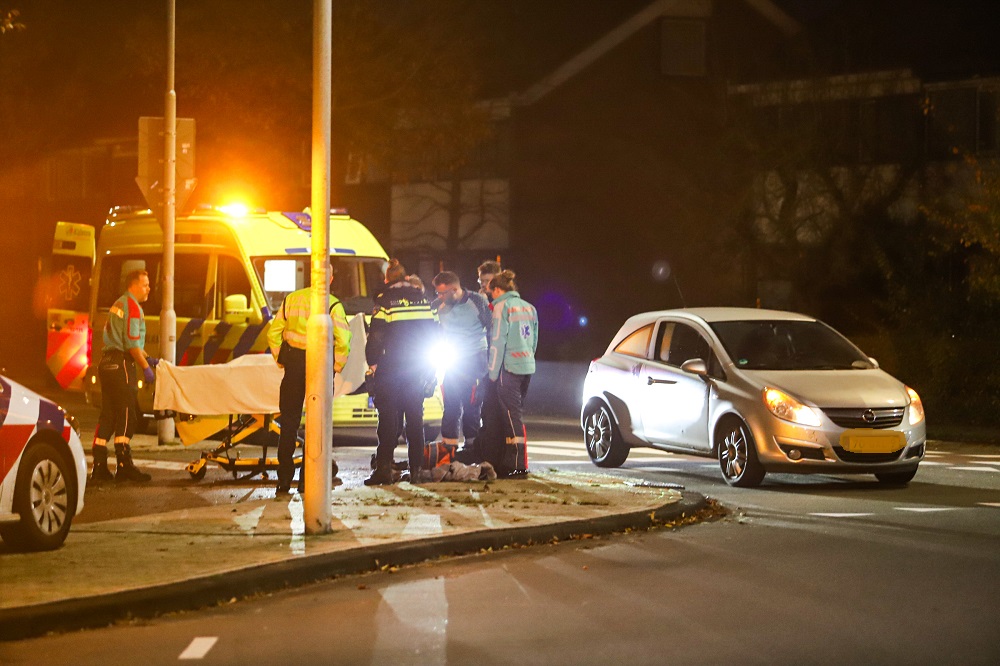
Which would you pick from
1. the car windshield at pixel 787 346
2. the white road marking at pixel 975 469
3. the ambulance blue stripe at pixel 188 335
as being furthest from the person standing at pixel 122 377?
the white road marking at pixel 975 469

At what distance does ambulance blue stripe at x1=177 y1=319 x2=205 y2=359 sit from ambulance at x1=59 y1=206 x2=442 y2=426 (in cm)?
1

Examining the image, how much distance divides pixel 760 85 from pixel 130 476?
24663 millimetres

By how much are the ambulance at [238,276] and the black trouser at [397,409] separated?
428cm

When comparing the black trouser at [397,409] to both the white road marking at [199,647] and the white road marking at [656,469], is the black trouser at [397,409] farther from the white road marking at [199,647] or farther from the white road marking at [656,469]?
the white road marking at [199,647]

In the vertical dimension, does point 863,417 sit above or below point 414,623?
above

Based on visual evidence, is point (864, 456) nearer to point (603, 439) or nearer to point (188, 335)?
point (603, 439)

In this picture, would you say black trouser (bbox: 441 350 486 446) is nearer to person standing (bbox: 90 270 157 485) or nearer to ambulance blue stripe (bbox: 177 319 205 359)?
person standing (bbox: 90 270 157 485)

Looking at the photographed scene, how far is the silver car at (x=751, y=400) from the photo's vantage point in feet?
44.9

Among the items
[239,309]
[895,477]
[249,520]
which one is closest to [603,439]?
[895,477]

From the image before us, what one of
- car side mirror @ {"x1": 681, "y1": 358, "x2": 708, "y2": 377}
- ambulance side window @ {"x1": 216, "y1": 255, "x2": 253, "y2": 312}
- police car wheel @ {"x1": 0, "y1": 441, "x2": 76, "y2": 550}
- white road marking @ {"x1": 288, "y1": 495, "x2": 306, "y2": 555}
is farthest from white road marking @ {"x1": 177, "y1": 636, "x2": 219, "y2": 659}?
ambulance side window @ {"x1": 216, "y1": 255, "x2": 253, "y2": 312}

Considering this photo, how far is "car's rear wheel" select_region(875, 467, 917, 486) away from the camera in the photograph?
565 inches

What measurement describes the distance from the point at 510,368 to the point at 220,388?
102 inches

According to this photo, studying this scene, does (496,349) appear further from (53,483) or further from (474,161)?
(474,161)

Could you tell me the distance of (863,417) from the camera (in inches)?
542
